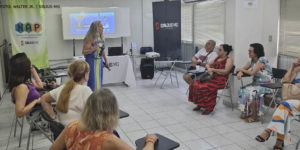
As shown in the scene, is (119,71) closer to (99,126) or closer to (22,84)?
(22,84)

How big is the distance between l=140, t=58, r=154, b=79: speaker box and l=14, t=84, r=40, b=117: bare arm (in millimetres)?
4914

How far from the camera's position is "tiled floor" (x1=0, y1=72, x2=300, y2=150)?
3.67m

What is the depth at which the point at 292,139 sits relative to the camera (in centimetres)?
371

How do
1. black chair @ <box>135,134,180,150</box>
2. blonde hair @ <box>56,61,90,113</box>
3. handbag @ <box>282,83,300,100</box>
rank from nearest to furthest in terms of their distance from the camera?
black chair @ <box>135,134,180,150</box>, blonde hair @ <box>56,61,90,113</box>, handbag @ <box>282,83,300,100</box>

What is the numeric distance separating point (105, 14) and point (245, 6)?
428 cm

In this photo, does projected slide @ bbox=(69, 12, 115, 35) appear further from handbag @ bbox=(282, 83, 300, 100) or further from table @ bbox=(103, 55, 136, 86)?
handbag @ bbox=(282, 83, 300, 100)

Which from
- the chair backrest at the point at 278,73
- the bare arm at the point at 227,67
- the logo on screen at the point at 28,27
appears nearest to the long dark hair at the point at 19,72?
the bare arm at the point at 227,67

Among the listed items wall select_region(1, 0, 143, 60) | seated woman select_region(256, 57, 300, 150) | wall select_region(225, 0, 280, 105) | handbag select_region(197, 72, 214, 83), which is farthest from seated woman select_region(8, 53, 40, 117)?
wall select_region(1, 0, 143, 60)

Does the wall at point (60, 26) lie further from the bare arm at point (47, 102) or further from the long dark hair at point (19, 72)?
the bare arm at point (47, 102)

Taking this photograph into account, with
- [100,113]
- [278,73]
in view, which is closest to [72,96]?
[100,113]

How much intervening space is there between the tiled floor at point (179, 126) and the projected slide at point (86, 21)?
266 cm

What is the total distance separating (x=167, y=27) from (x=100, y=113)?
212 inches

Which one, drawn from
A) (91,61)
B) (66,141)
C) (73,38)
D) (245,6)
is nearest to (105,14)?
(73,38)

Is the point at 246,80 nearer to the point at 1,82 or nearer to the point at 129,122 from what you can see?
the point at 129,122
